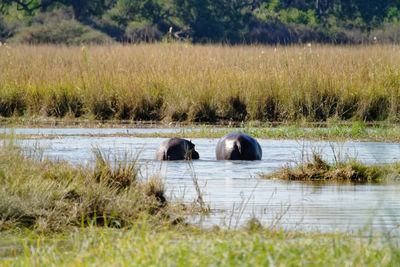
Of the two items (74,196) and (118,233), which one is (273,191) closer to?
(74,196)

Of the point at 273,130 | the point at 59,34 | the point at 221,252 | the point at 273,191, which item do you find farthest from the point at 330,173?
the point at 59,34

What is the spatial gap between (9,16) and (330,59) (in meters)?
26.7

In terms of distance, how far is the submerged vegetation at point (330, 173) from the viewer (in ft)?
40.7

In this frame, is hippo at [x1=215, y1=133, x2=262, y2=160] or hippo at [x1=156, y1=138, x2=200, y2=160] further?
hippo at [x1=215, y1=133, x2=262, y2=160]

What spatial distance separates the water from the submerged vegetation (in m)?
0.18

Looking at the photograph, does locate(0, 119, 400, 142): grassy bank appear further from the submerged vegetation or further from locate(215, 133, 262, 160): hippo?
the submerged vegetation

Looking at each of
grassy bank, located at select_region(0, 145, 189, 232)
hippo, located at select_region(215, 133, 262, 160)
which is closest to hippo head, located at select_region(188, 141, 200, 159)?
hippo, located at select_region(215, 133, 262, 160)

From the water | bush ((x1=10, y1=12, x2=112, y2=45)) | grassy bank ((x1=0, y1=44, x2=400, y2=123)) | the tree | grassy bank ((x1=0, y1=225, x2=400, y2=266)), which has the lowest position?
the water

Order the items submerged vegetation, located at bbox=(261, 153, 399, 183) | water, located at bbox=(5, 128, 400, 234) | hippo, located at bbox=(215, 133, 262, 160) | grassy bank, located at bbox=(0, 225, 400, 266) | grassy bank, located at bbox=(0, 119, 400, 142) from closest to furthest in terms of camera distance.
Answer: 1. grassy bank, located at bbox=(0, 225, 400, 266)
2. water, located at bbox=(5, 128, 400, 234)
3. submerged vegetation, located at bbox=(261, 153, 399, 183)
4. hippo, located at bbox=(215, 133, 262, 160)
5. grassy bank, located at bbox=(0, 119, 400, 142)

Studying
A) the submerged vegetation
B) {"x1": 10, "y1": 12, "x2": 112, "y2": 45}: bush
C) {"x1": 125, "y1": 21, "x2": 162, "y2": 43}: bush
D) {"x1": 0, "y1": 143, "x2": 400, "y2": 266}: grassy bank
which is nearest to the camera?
{"x1": 0, "y1": 143, "x2": 400, "y2": 266}: grassy bank

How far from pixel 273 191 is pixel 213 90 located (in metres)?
9.61

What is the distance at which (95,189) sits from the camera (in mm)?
9469

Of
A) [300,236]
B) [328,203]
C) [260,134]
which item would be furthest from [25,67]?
[300,236]

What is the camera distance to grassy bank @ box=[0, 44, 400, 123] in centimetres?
2042
